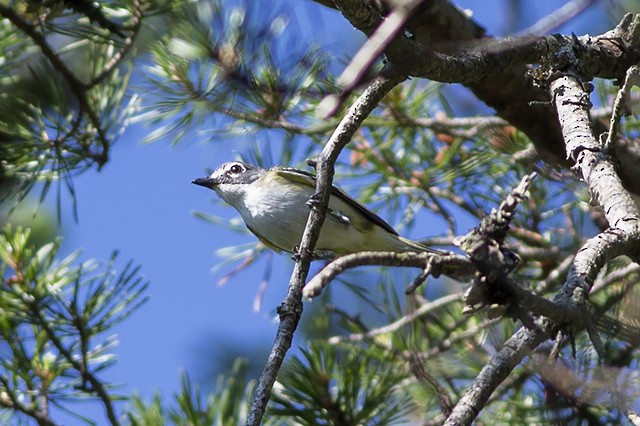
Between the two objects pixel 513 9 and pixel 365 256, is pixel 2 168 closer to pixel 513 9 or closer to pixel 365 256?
pixel 365 256

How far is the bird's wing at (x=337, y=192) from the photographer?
3520 millimetres

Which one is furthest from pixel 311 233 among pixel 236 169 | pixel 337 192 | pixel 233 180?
pixel 236 169

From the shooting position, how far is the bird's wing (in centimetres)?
352

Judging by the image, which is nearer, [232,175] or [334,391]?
[334,391]

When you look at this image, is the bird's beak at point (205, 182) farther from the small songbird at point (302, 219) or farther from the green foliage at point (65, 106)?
the green foliage at point (65, 106)

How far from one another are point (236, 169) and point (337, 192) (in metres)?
0.84

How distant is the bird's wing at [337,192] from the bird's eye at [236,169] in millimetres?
443

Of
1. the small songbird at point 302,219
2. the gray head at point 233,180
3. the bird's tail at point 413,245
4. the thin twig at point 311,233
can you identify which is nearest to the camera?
the thin twig at point 311,233

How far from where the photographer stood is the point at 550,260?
10.3 feet

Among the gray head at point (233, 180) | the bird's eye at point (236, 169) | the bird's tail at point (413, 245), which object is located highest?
the bird's eye at point (236, 169)

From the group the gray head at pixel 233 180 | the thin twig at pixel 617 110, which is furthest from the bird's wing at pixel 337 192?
the thin twig at pixel 617 110

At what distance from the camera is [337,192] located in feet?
11.5

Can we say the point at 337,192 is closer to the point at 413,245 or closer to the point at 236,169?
the point at 413,245

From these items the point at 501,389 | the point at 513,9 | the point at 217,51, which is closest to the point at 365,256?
the point at 513,9
